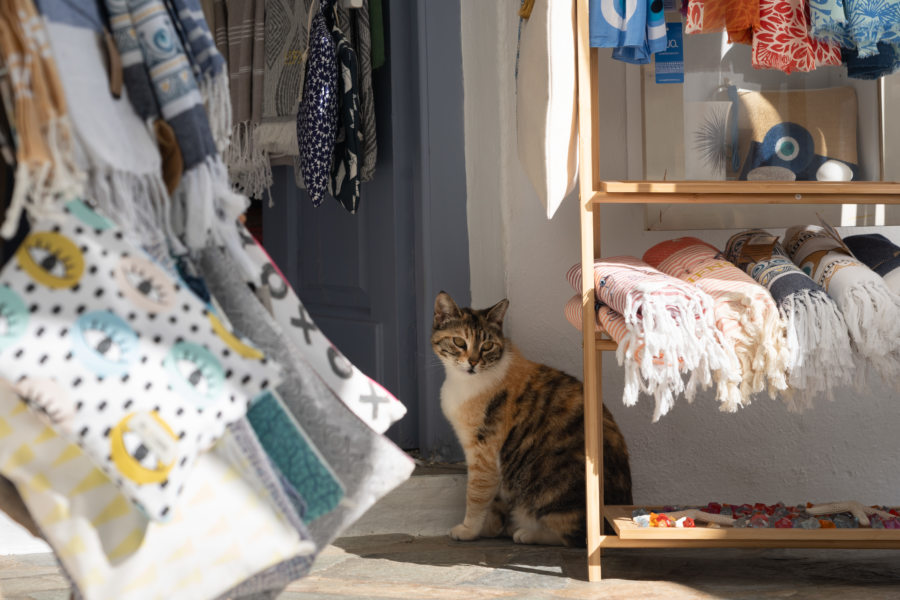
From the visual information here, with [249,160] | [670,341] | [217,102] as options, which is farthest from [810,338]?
[249,160]

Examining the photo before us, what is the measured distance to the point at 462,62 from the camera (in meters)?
2.37

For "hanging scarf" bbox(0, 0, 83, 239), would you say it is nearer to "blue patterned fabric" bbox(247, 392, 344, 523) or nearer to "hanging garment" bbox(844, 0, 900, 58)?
"blue patterned fabric" bbox(247, 392, 344, 523)

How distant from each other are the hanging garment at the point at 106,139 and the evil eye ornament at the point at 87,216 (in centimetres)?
1

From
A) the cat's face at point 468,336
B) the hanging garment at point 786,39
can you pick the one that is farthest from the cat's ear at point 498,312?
the hanging garment at point 786,39

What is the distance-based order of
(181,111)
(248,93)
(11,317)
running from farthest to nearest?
(248,93) → (181,111) → (11,317)

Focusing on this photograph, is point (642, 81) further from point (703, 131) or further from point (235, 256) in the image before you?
point (235, 256)

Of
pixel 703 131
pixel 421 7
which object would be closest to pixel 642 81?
pixel 703 131

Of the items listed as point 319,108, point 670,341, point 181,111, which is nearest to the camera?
point 181,111

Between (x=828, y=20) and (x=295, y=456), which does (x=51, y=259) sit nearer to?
(x=295, y=456)

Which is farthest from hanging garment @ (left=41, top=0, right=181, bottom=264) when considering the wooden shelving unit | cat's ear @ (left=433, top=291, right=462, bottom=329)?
cat's ear @ (left=433, top=291, right=462, bottom=329)

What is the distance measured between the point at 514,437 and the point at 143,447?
1461 millimetres

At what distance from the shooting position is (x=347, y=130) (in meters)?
2.33

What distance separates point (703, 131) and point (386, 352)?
1.10m

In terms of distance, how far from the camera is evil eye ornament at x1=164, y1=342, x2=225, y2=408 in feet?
2.60
